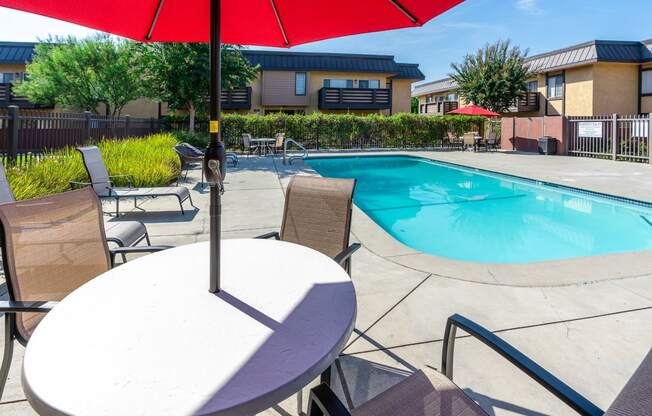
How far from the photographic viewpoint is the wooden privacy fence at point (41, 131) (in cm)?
749

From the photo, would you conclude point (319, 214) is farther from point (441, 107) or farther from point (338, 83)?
point (441, 107)

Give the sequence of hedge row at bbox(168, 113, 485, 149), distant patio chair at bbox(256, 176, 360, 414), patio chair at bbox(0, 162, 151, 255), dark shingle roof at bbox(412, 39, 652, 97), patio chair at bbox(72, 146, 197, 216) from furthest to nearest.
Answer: dark shingle roof at bbox(412, 39, 652, 97) → hedge row at bbox(168, 113, 485, 149) → patio chair at bbox(72, 146, 197, 216) → patio chair at bbox(0, 162, 151, 255) → distant patio chair at bbox(256, 176, 360, 414)

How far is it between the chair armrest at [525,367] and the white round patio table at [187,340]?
42 cm

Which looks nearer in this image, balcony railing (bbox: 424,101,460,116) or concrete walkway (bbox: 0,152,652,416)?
concrete walkway (bbox: 0,152,652,416)

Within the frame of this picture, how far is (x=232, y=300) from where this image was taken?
1560 mm

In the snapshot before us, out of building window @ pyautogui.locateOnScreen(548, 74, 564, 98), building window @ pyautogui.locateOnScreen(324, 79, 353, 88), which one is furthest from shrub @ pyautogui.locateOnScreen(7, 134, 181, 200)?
building window @ pyautogui.locateOnScreen(548, 74, 564, 98)

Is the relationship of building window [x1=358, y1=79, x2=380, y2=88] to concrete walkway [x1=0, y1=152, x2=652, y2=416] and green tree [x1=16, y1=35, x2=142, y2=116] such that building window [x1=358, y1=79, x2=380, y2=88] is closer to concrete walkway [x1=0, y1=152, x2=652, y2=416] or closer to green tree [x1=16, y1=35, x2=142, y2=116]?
green tree [x1=16, y1=35, x2=142, y2=116]

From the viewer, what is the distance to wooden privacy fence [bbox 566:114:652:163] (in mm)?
14331

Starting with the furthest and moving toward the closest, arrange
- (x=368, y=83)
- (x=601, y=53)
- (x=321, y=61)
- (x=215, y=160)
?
(x=368, y=83) → (x=321, y=61) → (x=601, y=53) → (x=215, y=160)

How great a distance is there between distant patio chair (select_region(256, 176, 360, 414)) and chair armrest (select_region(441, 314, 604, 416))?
111 centimetres

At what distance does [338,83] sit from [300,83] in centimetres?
255

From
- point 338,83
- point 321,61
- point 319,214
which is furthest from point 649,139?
point 321,61

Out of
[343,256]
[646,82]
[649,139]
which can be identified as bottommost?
[343,256]

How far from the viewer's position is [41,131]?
28.1ft
